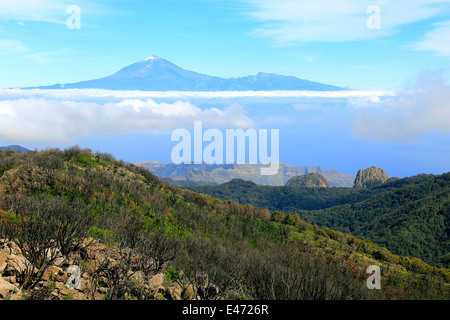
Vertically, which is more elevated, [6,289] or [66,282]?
[6,289]

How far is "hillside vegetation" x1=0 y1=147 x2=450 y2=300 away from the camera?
18.2 m

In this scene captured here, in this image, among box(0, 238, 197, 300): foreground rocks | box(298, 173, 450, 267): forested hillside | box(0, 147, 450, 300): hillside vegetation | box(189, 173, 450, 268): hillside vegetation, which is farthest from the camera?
box(298, 173, 450, 267): forested hillside

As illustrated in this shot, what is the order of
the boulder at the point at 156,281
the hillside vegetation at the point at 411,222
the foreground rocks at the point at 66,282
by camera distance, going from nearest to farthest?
the foreground rocks at the point at 66,282
the boulder at the point at 156,281
the hillside vegetation at the point at 411,222

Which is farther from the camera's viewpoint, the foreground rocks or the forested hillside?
the forested hillside

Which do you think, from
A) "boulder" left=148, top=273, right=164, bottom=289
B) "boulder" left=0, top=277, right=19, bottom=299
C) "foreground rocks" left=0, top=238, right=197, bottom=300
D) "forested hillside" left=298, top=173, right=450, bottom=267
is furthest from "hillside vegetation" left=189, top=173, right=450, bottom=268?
"boulder" left=0, top=277, right=19, bottom=299

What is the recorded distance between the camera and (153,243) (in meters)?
23.9

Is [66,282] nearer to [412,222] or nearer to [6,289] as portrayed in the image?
[6,289]

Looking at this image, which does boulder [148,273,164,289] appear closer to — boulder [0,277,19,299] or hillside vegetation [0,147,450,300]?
hillside vegetation [0,147,450,300]

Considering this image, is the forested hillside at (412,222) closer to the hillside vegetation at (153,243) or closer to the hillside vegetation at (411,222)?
the hillside vegetation at (411,222)

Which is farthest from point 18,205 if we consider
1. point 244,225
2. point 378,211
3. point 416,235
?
point 378,211

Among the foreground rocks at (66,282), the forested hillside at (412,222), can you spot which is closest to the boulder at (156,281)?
the foreground rocks at (66,282)

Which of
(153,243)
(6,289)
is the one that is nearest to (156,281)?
(153,243)

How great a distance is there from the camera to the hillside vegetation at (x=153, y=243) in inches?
715
